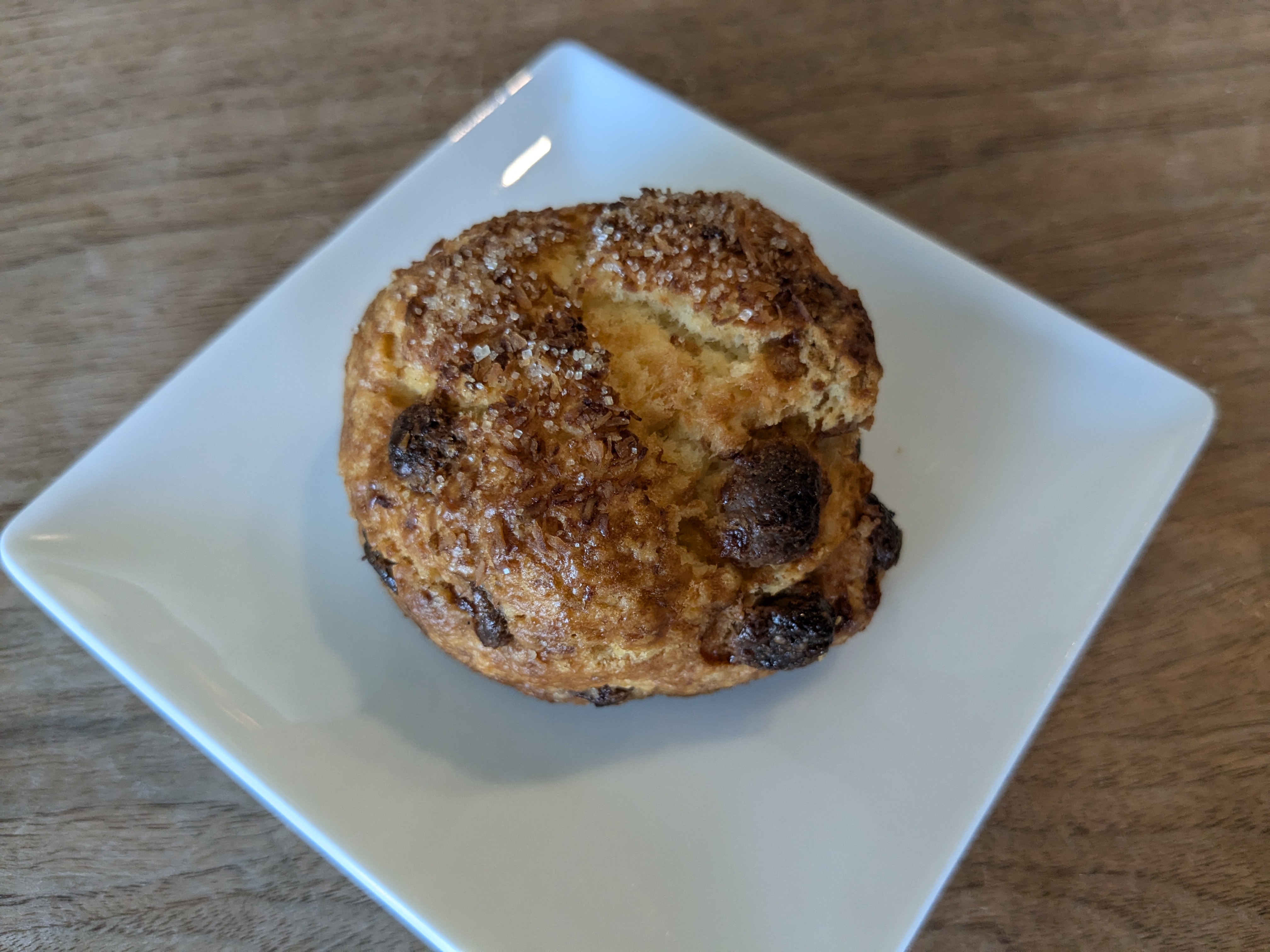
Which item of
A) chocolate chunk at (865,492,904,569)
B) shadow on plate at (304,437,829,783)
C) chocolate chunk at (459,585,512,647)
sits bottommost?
shadow on plate at (304,437,829,783)

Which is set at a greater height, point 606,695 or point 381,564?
point 381,564

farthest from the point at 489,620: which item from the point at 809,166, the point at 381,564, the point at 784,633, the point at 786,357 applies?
the point at 809,166

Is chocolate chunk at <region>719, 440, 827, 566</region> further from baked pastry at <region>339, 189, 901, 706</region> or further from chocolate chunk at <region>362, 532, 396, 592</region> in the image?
chocolate chunk at <region>362, 532, 396, 592</region>

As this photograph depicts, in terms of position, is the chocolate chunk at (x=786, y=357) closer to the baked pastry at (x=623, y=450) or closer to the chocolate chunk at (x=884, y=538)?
the baked pastry at (x=623, y=450)

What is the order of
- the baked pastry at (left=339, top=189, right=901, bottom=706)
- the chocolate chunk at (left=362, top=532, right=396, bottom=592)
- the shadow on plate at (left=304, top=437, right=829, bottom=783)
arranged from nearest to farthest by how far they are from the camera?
1. the baked pastry at (left=339, top=189, right=901, bottom=706)
2. the chocolate chunk at (left=362, top=532, right=396, bottom=592)
3. the shadow on plate at (left=304, top=437, right=829, bottom=783)

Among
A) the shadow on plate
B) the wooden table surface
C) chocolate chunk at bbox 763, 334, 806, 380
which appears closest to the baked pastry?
chocolate chunk at bbox 763, 334, 806, 380

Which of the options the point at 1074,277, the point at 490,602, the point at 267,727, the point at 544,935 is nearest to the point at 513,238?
the point at 490,602

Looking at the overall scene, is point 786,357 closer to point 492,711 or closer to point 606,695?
point 606,695
